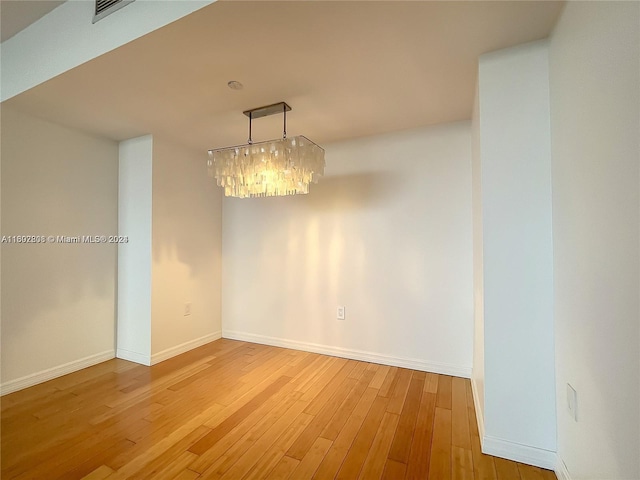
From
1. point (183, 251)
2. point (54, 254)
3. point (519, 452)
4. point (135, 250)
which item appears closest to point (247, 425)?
point (519, 452)

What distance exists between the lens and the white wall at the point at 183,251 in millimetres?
2789

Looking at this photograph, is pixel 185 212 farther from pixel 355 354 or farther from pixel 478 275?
pixel 478 275

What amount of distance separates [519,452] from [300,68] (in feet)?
7.83

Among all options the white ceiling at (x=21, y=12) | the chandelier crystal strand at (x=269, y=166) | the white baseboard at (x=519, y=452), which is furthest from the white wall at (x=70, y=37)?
the white baseboard at (x=519, y=452)

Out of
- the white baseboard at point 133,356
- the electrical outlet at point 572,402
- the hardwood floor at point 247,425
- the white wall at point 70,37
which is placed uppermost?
the white wall at point 70,37

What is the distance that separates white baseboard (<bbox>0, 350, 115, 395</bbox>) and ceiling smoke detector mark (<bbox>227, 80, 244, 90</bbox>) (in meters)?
2.73

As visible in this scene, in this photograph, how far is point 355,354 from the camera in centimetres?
282

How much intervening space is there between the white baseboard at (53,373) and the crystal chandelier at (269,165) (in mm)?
2137

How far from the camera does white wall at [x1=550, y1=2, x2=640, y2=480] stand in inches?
31.8

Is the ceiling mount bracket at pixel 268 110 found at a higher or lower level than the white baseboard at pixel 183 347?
higher

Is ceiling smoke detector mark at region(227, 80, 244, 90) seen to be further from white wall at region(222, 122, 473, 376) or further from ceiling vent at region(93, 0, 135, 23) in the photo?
white wall at region(222, 122, 473, 376)

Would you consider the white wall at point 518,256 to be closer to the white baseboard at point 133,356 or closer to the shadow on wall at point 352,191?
the shadow on wall at point 352,191

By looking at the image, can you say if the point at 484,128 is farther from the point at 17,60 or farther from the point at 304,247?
the point at 17,60

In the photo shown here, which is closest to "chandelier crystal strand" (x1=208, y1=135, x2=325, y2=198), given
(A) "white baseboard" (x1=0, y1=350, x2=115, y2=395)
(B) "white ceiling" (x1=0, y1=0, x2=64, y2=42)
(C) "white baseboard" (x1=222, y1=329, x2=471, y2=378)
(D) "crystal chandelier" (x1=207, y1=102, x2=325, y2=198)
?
(D) "crystal chandelier" (x1=207, y1=102, x2=325, y2=198)
